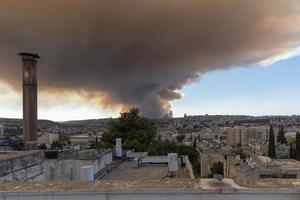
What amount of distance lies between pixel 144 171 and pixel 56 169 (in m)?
3.88

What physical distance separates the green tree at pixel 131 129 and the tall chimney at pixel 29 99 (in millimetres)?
9645

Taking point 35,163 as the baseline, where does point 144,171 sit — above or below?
below

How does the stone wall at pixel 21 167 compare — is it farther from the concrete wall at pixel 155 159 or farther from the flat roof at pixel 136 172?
the concrete wall at pixel 155 159

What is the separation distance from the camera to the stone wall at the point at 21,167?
291 inches

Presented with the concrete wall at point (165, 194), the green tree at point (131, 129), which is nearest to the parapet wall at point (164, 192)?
the concrete wall at point (165, 194)

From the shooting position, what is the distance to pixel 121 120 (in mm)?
35781

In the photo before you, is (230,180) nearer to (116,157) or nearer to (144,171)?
(144,171)

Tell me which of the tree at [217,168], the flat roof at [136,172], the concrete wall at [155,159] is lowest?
the tree at [217,168]

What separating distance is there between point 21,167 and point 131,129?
27383 mm

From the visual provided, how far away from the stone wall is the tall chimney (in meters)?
15.7

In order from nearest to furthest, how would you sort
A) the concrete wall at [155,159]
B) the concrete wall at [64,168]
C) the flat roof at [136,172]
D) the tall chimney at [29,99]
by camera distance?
the concrete wall at [64,168], the flat roof at [136,172], the concrete wall at [155,159], the tall chimney at [29,99]

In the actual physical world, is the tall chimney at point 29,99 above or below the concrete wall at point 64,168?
above

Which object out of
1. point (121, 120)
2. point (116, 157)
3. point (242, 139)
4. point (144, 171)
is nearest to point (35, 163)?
point (144, 171)

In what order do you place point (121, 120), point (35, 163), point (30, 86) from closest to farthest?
1. point (35, 163)
2. point (30, 86)
3. point (121, 120)
